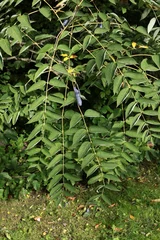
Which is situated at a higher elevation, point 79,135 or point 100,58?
point 100,58

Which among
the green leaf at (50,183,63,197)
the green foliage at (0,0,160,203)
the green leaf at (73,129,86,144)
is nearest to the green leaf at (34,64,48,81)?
the green foliage at (0,0,160,203)

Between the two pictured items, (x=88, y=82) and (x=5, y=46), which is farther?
(x=88, y=82)

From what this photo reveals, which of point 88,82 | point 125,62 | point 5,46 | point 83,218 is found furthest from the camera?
point 83,218

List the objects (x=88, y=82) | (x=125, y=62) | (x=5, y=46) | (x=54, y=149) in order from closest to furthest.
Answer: (x=5, y=46)
(x=125, y=62)
(x=54, y=149)
(x=88, y=82)

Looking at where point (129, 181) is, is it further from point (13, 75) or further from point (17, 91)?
point (17, 91)

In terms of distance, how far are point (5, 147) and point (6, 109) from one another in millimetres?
1157

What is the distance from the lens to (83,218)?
337 cm

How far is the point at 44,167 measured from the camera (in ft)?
9.93

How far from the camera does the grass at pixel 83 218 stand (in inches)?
125

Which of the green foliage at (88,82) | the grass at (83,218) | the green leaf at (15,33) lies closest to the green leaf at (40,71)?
the green foliage at (88,82)

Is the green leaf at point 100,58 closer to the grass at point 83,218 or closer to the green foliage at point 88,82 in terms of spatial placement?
the green foliage at point 88,82

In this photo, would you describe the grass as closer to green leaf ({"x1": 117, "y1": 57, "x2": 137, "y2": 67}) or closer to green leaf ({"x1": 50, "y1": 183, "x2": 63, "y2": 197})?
green leaf ({"x1": 50, "y1": 183, "x2": 63, "y2": 197})

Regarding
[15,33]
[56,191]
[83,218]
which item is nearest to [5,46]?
[15,33]

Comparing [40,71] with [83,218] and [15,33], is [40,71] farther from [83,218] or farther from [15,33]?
[83,218]
